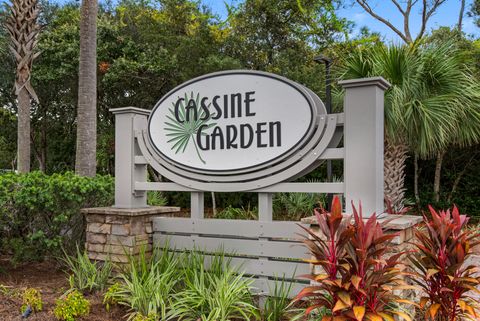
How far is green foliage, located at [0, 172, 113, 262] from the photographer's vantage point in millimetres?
4609

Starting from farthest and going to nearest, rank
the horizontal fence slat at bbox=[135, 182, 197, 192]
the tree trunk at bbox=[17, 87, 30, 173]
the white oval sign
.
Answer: the tree trunk at bbox=[17, 87, 30, 173]
the horizontal fence slat at bbox=[135, 182, 197, 192]
the white oval sign

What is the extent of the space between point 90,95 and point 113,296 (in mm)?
4159

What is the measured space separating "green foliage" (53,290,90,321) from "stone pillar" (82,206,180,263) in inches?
32.7

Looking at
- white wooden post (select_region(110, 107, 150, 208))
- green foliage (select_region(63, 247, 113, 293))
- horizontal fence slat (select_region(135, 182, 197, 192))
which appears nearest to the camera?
green foliage (select_region(63, 247, 113, 293))

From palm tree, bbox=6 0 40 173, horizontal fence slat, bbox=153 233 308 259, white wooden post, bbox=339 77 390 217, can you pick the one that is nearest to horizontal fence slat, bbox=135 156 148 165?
horizontal fence slat, bbox=153 233 308 259

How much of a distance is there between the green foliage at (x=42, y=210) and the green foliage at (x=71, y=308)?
129 cm

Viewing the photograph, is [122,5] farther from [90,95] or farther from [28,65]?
[90,95]

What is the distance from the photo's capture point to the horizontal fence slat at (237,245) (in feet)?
12.9

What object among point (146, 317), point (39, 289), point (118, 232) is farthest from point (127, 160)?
point (146, 317)

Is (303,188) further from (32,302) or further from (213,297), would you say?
(32,302)

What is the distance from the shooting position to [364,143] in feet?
11.9

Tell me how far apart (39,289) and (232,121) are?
2601 millimetres

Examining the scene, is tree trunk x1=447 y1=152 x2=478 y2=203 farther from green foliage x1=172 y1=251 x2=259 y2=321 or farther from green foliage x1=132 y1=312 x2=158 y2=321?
green foliage x1=132 y1=312 x2=158 y2=321

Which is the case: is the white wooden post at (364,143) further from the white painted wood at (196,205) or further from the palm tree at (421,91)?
the palm tree at (421,91)
